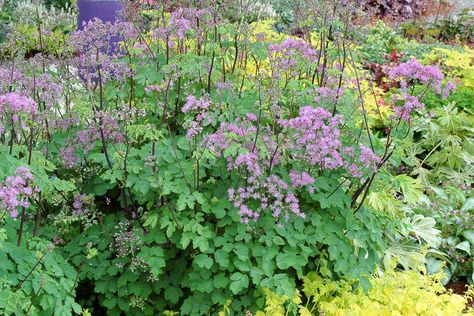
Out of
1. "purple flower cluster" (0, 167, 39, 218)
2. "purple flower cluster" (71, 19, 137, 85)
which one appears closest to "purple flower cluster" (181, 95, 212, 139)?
"purple flower cluster" (71, 19, 137, 85)

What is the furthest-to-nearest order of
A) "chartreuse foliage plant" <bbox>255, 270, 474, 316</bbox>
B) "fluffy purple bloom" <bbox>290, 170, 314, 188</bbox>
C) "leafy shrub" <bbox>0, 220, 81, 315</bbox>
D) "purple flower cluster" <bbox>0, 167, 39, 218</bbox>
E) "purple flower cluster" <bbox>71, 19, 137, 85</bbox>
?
"chartreuse foliage plant" <bbox>255, 270, 474, 316</bbox>
"purple flower cluster" <bbox>71, 19, 137, 85</bbox>
"fluffy purple bloom" <bbox>290, 170, 314, 188</bbox>
"leafy shrub" <bbox>0, 220, 81, 315</bbox>
"purple flower cluster" <bbox>0, 167, 39, 218</bbox>

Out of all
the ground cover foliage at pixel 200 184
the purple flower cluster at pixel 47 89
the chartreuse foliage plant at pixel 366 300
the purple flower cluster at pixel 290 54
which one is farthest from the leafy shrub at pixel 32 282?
the purple flower cluster at pixel 290 54

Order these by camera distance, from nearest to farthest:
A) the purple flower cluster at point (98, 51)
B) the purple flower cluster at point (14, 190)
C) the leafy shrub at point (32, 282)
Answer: the purple flower cluster at point (14, 190) < the leafy shrub at point (32, 282) < the purple flower cluster at point (98, 51)

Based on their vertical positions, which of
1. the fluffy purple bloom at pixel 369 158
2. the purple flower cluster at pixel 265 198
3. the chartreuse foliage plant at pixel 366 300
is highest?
the fluffy purple bloom at pixel 369 158

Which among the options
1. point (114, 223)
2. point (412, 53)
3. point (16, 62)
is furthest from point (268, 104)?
point (412, 53)

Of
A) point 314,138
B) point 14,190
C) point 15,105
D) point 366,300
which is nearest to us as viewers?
point 14,190

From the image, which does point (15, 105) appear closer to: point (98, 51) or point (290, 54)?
point (98, 51)

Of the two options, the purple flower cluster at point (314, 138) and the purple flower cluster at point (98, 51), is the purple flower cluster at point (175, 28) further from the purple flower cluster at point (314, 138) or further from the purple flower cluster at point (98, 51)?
the purple flower cluster at point (314, 138)

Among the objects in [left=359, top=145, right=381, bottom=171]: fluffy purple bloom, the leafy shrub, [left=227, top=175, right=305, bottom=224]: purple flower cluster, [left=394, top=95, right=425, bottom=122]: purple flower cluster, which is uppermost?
[left=394, top=95, right=425, bottom=122]: purple flower cluster

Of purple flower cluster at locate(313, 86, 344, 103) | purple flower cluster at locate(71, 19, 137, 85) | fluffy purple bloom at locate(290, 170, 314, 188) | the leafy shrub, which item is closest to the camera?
the leafy shrub

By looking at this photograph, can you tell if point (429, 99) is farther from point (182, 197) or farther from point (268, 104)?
point (182, 197)

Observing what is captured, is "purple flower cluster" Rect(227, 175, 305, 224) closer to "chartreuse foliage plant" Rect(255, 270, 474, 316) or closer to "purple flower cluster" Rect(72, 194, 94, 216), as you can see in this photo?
"chartreuse foliage plant" Rect(255, 270, 474, 316)

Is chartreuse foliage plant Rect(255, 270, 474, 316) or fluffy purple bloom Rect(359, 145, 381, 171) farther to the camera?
chartreuse foliage plant Rect(255, 270, 474, 316)

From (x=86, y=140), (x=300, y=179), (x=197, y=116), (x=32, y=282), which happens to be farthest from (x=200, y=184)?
(x=32, y=282)
